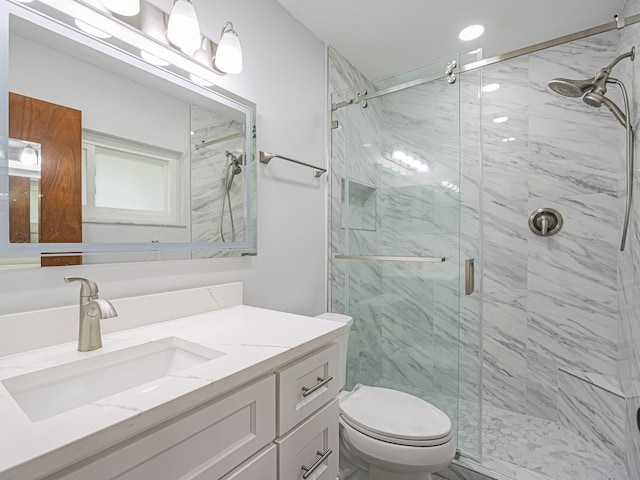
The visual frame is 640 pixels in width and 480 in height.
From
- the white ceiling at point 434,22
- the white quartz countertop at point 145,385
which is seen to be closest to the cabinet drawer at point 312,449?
the white quartz countertop at point 145,385

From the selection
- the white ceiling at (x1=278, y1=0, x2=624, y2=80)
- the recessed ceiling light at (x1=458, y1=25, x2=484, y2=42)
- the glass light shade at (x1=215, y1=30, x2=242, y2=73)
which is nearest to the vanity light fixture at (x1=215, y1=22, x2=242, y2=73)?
the glass light shade at (x1=215, y1=30, x2=242, y2=73)

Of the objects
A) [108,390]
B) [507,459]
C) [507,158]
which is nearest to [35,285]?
[108,390]

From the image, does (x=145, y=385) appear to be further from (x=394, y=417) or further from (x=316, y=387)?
(x=394, y=417)

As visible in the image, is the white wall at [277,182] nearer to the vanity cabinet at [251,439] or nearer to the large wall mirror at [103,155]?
the large wall mirror at [103,155]

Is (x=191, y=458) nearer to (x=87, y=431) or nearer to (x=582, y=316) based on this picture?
(x=87, y=431)

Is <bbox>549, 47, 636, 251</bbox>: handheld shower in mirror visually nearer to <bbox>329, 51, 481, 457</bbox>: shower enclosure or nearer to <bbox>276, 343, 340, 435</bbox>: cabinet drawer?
<bbox>329, 51, 481, 457</bbox>: shower enclosure

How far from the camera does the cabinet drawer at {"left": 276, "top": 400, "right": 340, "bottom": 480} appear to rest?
0.83 m

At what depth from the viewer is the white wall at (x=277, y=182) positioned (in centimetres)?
121

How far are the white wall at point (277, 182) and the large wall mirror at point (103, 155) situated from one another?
86mm

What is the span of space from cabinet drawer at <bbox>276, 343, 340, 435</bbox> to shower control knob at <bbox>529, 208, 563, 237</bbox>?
175 centimetres

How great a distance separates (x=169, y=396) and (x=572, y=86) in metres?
2.02

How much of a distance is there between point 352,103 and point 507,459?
2.12m

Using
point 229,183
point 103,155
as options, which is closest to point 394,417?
point 229,183

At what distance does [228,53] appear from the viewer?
1.27 metres
